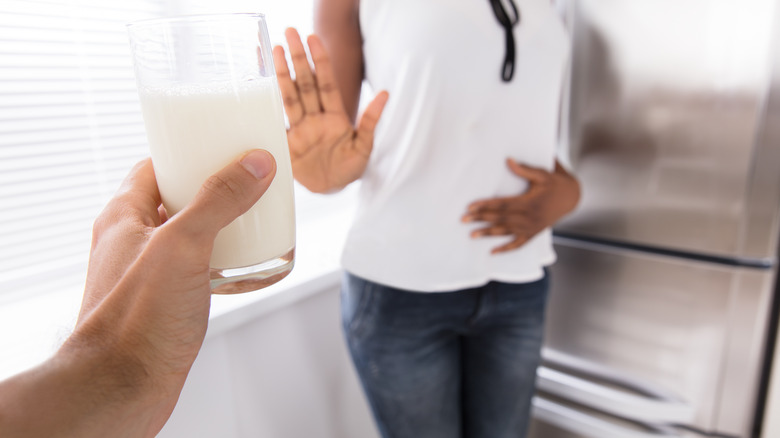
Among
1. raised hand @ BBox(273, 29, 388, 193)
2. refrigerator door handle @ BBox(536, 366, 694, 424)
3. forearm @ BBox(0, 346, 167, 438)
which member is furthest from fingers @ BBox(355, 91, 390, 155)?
refrigerator door handle @ BBox(536, 366, 694, 424)

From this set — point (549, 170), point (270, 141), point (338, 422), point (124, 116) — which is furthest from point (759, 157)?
point (124, 116)

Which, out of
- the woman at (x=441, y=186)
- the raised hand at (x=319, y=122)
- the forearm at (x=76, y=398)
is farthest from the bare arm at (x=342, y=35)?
the forearm at (x=76, y=398)

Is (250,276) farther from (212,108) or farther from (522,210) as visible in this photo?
(522,210)

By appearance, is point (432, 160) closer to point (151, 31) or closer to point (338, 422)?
point (151, 31)

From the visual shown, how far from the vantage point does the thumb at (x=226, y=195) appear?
0.37 m

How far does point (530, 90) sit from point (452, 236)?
291mm

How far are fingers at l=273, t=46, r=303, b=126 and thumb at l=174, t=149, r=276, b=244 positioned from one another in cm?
22

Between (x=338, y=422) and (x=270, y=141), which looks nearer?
(x=270, y=141)

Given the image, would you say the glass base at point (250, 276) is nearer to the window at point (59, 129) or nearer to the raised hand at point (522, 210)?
the raised hand at point (522, 210)

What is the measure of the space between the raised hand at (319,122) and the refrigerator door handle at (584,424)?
100 cm

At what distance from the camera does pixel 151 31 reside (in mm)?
397

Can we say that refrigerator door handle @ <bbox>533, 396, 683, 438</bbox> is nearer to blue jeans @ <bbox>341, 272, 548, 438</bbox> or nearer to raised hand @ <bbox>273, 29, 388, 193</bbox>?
blue jeans @ <bbox>341, 272, 548, 438</bbox>

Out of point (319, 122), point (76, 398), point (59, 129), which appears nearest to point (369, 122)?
point (319, 122)

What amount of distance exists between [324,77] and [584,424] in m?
1.17
